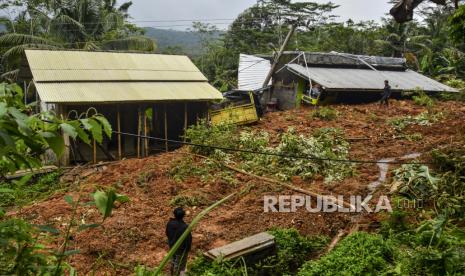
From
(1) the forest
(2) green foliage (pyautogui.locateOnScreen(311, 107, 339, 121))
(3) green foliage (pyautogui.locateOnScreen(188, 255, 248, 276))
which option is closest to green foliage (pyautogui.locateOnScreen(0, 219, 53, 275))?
(1) the forest

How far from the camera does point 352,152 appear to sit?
12.7 meters

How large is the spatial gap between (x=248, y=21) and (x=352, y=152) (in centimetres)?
3255

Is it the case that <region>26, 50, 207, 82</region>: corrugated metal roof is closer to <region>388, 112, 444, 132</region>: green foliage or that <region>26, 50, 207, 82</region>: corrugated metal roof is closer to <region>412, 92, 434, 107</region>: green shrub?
<region>388, 112, 444, 132</region>: green foliage

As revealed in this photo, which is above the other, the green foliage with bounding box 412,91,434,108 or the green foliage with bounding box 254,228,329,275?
the green foliage with bounding box 412,91,434,108

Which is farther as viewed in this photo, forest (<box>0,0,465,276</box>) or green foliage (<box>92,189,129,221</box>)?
forest (<box>0,0,465,276</box>)

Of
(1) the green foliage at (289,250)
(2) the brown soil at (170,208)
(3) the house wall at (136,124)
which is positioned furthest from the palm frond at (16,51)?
(1) the green foliage at (289,250)

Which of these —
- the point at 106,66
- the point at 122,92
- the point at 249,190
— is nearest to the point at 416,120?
the point at 249,190

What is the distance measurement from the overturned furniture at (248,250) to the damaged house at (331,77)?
39.4 ft

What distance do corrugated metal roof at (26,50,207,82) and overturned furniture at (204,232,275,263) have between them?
10.1 metres

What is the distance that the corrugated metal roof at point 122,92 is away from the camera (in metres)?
13.2

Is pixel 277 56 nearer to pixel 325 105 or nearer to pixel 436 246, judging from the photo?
pixel 325 105

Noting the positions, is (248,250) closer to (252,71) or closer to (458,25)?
(458,25)

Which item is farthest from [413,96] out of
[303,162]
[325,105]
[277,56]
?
[303,162]

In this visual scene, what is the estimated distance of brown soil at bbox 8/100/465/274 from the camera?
25.3 ft
